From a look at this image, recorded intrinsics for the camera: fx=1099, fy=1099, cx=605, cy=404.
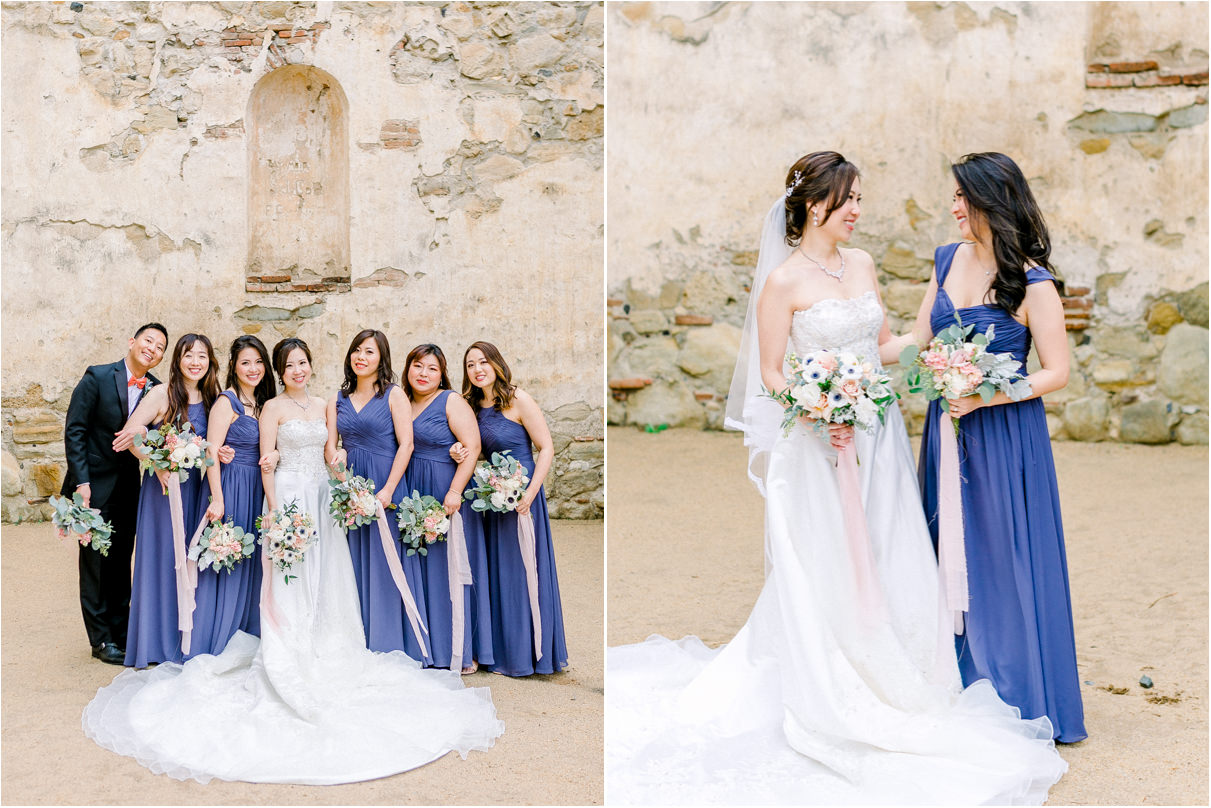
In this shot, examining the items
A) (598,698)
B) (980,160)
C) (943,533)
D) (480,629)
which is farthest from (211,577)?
(980,160)

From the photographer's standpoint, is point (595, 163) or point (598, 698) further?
point (595, 163)

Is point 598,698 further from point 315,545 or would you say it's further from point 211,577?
point 211,577

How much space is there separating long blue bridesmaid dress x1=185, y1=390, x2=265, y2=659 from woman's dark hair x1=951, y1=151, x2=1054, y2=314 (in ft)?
11.1

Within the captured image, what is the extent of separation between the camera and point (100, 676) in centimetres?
517

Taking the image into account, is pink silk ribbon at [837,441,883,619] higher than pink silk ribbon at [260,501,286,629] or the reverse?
higher

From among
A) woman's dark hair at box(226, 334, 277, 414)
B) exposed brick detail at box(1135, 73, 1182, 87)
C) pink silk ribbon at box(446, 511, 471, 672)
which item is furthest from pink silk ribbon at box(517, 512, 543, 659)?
exposed brick detail at box(1135, 73, 1182, 87)

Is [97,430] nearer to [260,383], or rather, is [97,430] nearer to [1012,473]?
[260,383]

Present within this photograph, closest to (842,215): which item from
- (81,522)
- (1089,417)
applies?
(81,522)

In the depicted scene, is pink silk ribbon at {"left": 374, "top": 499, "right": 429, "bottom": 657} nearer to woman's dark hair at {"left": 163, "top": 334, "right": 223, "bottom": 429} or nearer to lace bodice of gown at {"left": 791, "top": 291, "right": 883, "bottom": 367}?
woman's dark hair at {"left": 163, "top": 334, "right": 223, "bottom": 429}

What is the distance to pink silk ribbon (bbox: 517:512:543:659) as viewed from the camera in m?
5.20

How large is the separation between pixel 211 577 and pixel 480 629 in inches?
50.9

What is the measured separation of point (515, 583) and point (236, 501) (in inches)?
54.3

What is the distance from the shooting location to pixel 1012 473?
164 inches

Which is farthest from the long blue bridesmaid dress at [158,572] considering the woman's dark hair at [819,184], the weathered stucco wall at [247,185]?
the woman's dark hair at [819,184]
